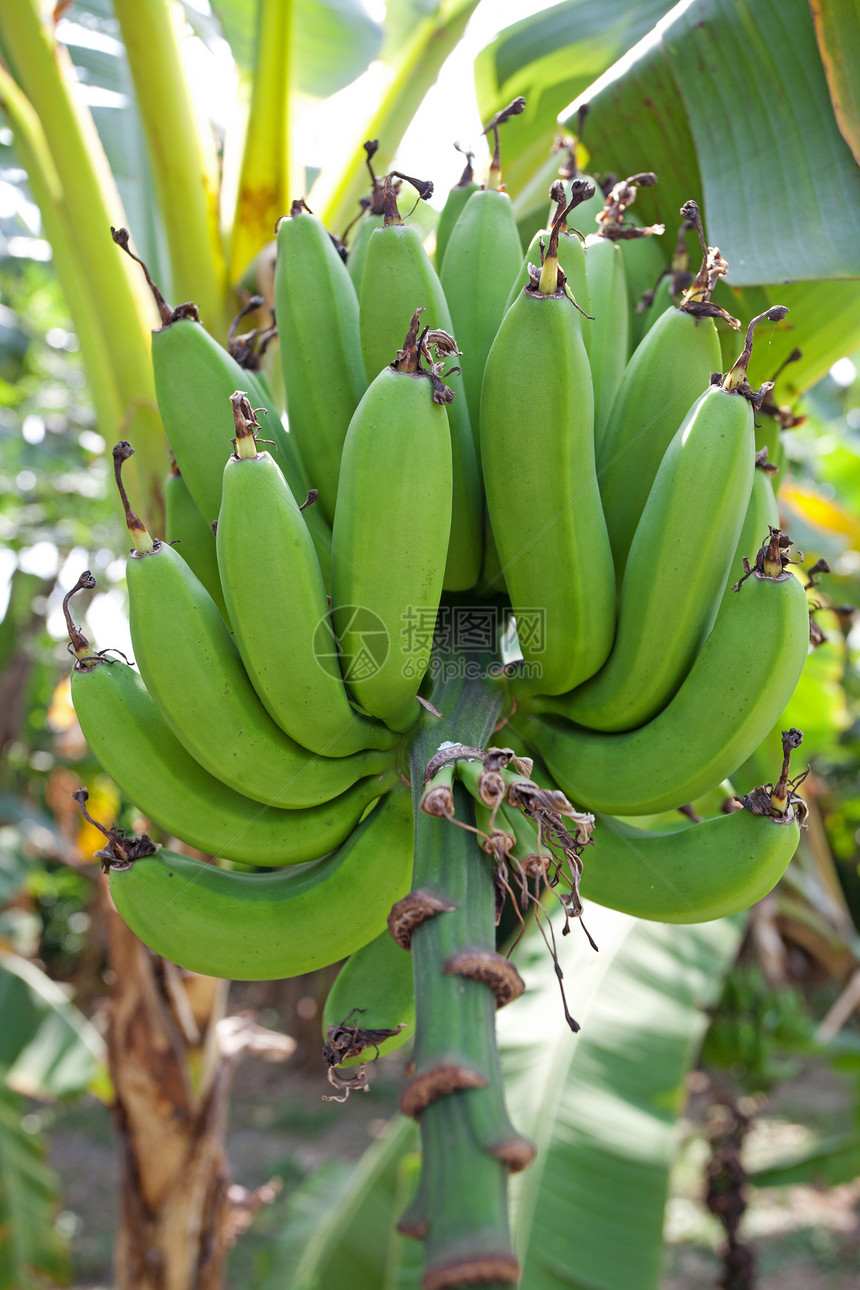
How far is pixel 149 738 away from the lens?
2.56 feet

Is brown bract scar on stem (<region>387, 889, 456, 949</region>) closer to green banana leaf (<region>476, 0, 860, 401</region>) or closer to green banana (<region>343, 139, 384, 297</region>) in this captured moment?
green banana (<region>343, 139, 384, 297</region>)

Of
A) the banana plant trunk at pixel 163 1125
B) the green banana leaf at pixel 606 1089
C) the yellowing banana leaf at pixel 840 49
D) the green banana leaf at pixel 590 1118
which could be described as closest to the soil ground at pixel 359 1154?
the green banana leaf at pixel 590 1118

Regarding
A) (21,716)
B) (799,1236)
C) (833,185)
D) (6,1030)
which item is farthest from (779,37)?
(799,1236)

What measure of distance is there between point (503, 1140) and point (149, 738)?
0.45 m

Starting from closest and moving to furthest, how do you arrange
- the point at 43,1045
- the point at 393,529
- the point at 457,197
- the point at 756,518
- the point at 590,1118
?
the point at 393,529, the point at 756,518, the point at 457,197, the point at 590,1118, the point at 43,1045

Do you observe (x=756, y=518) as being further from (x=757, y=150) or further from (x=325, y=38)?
(x=325, y=38)

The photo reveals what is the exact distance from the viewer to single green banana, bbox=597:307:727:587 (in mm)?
880

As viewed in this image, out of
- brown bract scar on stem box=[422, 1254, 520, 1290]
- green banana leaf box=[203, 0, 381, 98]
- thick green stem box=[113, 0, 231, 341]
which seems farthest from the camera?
green banana leaf box=[203, 0, 381, 98]

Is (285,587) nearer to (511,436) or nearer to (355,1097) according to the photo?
(511,436)

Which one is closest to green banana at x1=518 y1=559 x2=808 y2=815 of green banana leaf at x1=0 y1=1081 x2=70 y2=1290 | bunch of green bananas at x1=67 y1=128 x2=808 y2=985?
bunch of green bananas at x1=67 y1=128 x2=808 y2=985

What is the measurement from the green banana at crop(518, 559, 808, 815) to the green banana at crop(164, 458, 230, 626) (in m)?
0.43

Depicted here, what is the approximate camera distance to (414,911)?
59 centimetres

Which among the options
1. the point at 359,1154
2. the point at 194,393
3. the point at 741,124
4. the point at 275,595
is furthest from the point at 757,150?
the point at 359,1154

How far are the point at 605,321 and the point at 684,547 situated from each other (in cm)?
36
